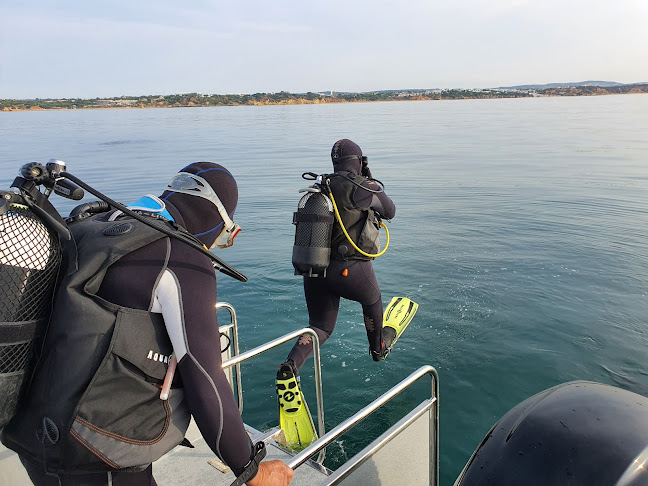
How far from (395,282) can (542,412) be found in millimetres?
5874

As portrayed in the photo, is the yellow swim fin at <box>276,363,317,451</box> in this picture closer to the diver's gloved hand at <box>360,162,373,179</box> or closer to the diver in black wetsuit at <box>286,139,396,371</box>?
the diver in black wetsuit at <box>286,139,396,371</box>

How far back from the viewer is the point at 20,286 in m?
1.48

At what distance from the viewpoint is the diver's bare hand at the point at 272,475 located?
6.27ft

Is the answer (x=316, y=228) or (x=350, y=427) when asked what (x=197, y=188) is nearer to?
(x=350, y=427)

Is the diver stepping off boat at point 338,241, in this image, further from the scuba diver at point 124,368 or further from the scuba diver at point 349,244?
the scuba diver at point 124,368

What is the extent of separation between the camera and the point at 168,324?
5.46ft

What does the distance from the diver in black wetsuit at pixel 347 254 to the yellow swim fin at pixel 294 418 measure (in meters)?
0.51

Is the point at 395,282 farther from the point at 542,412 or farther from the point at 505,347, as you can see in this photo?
the point at 542,412

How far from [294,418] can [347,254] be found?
55.1 inches

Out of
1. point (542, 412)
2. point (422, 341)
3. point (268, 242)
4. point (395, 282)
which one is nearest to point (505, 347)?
point (422, 341)

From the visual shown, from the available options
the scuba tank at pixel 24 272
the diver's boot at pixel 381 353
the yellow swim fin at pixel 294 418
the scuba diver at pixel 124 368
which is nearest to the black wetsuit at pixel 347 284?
the diver's boot at pixel 381 353

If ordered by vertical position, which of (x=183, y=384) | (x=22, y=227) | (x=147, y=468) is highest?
(x=22, y=227)

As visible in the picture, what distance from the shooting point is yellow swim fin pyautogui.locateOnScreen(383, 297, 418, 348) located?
5066mm

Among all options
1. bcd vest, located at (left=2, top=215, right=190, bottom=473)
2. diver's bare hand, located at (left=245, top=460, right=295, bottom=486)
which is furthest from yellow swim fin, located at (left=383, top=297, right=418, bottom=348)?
bcd vest, located at (left=2, top=215, right=190, bottom=473)
